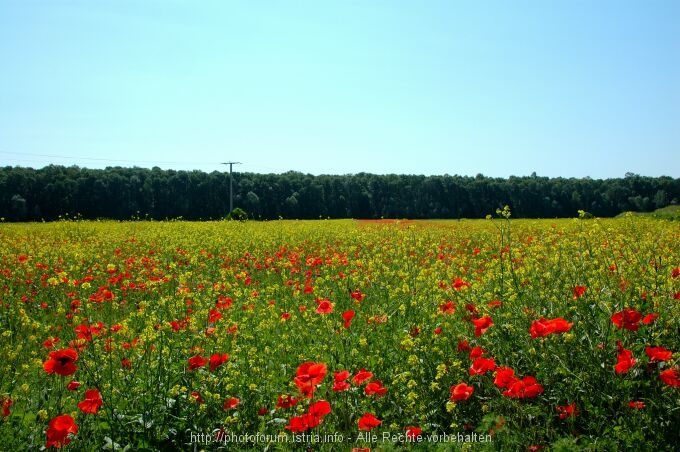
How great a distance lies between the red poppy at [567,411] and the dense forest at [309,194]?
5451 cm

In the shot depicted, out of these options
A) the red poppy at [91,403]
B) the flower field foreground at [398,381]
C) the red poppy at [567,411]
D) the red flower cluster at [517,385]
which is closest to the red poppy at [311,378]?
the flower field foreground at [398,381]

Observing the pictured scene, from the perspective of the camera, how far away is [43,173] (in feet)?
177

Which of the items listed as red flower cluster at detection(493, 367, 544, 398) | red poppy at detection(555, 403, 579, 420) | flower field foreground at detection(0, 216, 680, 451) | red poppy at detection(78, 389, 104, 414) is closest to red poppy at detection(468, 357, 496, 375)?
flower field foreground at detection(0, 216, 680, 451)

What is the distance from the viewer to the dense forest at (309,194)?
54.9 metres

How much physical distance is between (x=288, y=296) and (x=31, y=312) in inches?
127

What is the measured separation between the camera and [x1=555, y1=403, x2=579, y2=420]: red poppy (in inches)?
107

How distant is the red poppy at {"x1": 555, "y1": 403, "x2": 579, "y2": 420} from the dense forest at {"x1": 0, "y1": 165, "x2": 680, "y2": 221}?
54.5 meters

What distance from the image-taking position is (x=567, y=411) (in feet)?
8.96

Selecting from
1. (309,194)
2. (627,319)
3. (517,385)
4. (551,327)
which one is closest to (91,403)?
(517,385)

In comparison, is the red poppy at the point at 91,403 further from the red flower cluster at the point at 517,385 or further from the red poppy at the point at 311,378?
the red flower cluster at the point at 517,385

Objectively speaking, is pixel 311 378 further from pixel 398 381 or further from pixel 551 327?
pixel 398 381

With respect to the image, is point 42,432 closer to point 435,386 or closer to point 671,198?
point 435,386

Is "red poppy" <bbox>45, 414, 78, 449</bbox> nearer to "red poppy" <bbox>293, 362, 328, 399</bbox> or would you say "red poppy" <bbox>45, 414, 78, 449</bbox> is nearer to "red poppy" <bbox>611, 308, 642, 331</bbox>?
"red poppy" <bbox>293, 362, 328, 399</bbox>

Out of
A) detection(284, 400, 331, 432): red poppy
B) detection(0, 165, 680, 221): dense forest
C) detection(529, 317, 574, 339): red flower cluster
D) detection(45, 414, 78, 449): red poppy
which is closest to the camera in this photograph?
detection(284, 400, 331, 432): red poppy
